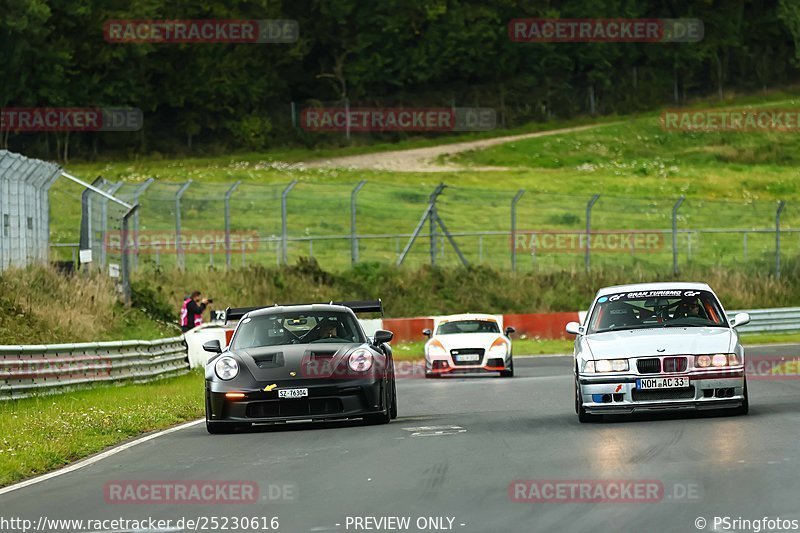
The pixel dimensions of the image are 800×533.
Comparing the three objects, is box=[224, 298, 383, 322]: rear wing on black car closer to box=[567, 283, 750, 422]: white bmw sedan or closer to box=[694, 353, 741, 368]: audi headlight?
box=[567, 283, 750, 422]: white bmw sedan

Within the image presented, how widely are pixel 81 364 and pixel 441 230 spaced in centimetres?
2642

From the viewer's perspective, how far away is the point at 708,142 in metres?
79.9

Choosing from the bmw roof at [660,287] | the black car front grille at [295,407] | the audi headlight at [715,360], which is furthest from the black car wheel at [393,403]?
the audi headlight at [715,360]

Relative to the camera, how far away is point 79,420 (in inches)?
722

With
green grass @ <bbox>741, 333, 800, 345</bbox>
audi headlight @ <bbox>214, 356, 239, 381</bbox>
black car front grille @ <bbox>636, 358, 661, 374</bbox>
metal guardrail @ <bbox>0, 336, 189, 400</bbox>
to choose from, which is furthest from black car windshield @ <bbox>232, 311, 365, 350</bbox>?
green grass @ <bbox>741, 333, 800, 345</bbox>

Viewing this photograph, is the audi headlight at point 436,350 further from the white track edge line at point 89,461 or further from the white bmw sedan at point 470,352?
the white track edge line at point 89,461

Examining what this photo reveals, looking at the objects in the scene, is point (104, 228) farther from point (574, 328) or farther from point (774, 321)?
point (574, 328)

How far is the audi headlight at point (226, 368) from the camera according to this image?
1689 centimetres

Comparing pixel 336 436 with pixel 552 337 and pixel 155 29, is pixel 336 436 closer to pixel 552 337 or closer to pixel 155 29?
pixel 552 337

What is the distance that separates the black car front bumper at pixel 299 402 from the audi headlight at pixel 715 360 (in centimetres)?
320

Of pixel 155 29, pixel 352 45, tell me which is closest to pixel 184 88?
pixel 155 29

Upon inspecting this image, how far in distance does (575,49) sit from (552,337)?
151ft

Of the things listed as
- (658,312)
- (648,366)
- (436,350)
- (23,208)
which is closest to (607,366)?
(648,366)

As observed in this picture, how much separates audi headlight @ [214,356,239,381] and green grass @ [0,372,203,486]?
3.94ft
